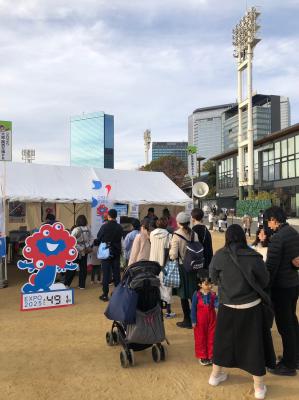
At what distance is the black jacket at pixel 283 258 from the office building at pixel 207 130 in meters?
116

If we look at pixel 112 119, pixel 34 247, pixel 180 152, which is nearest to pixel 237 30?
pixel 112 119

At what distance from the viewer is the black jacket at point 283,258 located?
134 inches

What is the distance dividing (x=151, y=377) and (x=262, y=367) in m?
1.09

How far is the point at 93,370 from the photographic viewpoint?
3672 mm

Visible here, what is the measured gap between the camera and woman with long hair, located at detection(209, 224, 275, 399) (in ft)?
9.71

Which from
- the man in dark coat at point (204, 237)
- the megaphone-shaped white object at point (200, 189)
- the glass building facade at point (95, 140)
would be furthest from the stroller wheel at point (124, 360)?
the glass building facade at point (95, 140)

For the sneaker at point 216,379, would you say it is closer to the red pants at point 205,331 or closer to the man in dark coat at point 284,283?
the red pants at point 205,331

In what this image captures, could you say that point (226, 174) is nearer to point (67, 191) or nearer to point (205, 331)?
point (67, 191)

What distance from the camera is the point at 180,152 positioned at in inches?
3848

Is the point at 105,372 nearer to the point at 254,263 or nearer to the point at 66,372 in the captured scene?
the point at 66,372

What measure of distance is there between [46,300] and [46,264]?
0.58 m

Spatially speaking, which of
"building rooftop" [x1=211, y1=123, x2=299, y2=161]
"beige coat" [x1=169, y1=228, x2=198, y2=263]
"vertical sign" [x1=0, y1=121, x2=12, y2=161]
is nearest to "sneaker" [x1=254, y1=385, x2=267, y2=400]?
"beige coat" [x1=169, y1=228, x2=198, y2=263]

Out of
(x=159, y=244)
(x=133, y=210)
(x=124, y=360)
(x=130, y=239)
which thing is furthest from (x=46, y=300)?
(x=133, y=210)

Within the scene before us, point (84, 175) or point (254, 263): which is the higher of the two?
point (84, 175)
